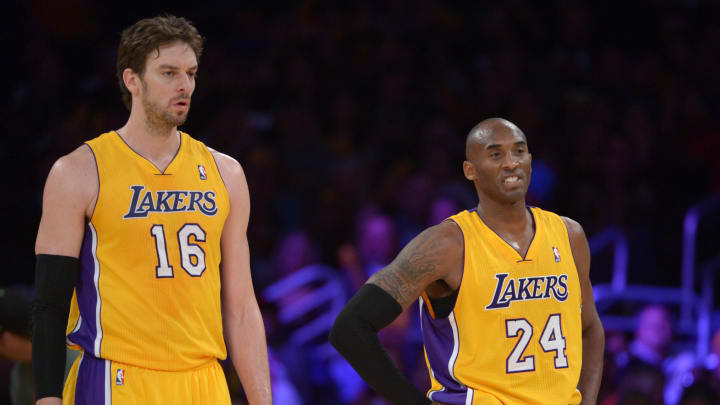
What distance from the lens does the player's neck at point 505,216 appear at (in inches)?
164

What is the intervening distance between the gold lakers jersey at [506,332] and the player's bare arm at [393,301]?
0.24ft

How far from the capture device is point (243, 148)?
30.0ft

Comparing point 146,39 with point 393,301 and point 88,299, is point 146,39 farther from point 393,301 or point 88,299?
point 393,301

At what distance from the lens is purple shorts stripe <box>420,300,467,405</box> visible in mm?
3953

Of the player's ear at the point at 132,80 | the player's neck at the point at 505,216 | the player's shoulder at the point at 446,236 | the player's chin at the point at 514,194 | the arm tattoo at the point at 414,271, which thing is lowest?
the arm tattoo at the point at 414,271

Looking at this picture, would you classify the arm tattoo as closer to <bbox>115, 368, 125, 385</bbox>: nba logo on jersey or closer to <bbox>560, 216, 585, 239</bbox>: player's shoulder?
<bbox>560, 216, 585, 239</bbox>: player's shoulder

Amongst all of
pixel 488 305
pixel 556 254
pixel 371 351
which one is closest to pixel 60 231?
pixel 371 351

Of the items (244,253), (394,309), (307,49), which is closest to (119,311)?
(244,253)

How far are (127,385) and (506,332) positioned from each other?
1422 millimetres

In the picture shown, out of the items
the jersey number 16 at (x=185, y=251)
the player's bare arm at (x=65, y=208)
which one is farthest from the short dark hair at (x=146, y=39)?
the jersey number 16 at (x=185, y=251)

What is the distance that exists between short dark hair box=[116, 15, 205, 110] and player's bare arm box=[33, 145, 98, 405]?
17.3 inches

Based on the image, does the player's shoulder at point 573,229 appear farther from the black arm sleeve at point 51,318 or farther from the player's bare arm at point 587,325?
the black arm sleeve at point 51,318

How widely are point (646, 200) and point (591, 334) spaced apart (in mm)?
4830

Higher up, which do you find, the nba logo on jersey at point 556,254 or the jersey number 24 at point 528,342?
the nba logo on jersey at point 556,254
